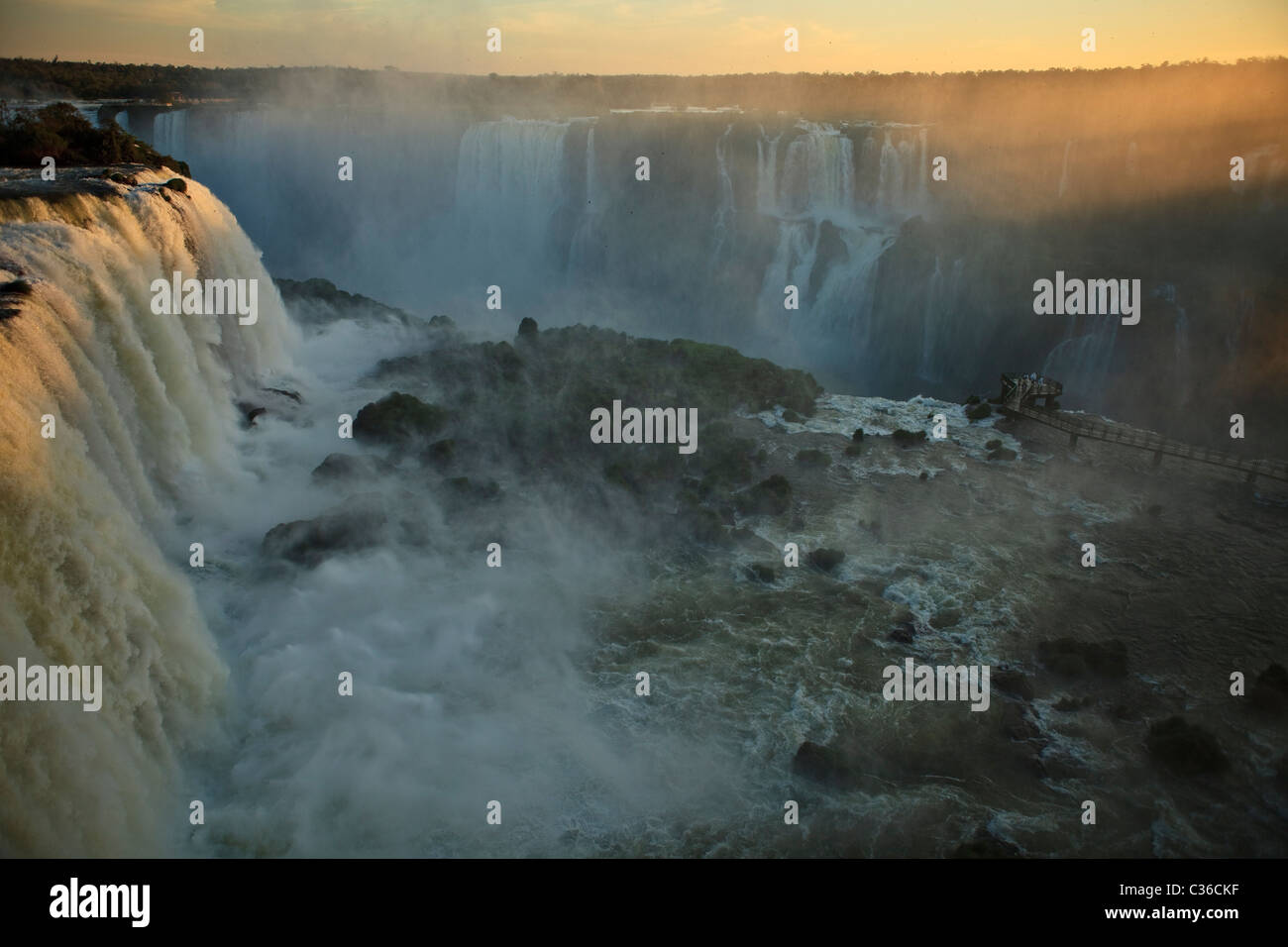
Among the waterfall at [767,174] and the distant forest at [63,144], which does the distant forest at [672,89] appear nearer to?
the waterfall at [767,174]

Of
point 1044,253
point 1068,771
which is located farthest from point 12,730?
point 1044,253

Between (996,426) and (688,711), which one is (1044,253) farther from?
(688,711)

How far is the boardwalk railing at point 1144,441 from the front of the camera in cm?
1728

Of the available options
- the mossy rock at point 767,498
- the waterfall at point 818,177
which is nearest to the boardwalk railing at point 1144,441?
the mossy rock at point 767,498

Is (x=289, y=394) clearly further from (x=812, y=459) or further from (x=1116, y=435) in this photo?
(x=1116, y=435)

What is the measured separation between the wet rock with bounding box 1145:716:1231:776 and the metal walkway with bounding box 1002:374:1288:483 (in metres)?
8.88

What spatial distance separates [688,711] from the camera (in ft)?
34.5

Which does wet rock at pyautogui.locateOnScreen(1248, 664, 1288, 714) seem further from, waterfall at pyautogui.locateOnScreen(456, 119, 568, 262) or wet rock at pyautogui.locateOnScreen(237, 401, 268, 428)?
waterfall at pyautogui.locateOnScreen(456, 119, 568, 262)

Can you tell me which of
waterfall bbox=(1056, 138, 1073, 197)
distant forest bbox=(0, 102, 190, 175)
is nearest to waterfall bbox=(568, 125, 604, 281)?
distant forest bbox=(0, 102, 190, 175)

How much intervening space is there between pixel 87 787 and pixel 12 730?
0.82 meters

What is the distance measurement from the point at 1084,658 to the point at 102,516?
40.6 ft

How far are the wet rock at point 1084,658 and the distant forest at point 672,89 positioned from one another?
26786 mm

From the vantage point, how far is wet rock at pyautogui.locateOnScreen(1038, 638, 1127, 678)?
11445mm
